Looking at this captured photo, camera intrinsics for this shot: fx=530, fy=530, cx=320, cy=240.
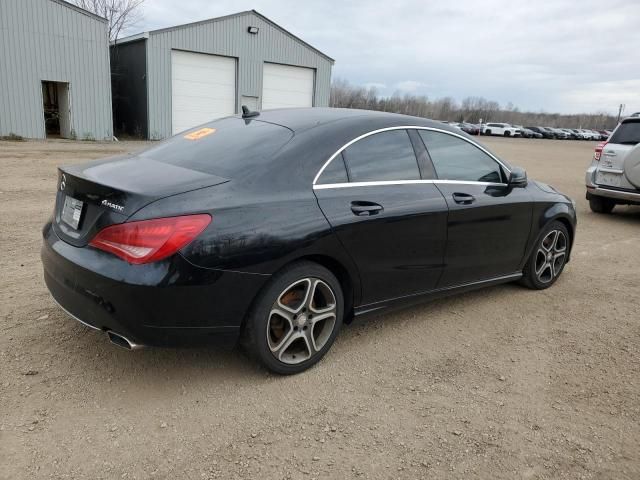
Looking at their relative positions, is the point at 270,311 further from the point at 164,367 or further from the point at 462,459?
the point at 462,459

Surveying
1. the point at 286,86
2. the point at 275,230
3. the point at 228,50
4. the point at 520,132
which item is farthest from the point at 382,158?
the point at 520,132

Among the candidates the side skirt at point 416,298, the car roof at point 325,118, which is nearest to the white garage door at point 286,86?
the car roof at point 325,118

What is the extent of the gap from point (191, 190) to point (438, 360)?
6.62ft

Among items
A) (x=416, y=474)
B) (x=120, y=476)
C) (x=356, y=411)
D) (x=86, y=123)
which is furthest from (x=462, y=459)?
(x=86, y=123)

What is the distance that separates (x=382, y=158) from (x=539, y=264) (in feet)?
7.66

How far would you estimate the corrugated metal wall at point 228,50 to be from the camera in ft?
77.5

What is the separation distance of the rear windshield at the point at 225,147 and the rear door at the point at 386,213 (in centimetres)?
41

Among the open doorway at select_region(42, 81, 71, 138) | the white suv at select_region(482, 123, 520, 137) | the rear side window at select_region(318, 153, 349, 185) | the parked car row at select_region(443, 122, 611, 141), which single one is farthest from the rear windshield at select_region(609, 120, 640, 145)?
the white suv at select_region(482, 123, 520, 137)

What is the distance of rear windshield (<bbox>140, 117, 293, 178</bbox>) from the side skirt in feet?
3.96

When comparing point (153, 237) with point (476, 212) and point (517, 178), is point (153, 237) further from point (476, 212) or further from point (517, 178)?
point (517, 178)

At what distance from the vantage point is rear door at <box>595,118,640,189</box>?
28.0 feet

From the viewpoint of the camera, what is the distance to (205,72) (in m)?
25.1

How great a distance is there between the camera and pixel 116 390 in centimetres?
304

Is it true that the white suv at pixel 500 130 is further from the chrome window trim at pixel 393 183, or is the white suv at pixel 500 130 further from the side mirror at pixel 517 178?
the chrome window trim at pixel 393 183
